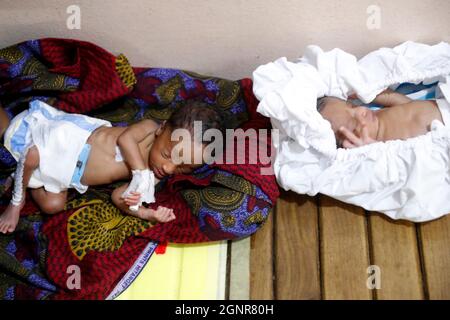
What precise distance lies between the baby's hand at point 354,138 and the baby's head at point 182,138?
0.32 metres

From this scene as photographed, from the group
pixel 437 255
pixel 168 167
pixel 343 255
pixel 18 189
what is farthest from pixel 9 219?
pixel 437 255

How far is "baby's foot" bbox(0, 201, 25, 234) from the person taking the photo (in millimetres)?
1384

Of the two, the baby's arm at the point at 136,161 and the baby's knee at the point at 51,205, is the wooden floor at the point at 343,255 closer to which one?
the baby's arm at the point at 136,161

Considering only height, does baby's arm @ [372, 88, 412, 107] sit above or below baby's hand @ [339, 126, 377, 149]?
above

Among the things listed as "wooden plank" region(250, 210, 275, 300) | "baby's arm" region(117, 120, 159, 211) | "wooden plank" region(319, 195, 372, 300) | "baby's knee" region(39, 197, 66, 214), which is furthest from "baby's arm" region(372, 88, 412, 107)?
"baby's knee" region(39, 197, 66, 214)

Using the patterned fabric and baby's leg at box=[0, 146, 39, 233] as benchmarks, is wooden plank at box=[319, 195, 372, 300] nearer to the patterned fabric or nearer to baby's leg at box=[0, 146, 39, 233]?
the patterned fabric

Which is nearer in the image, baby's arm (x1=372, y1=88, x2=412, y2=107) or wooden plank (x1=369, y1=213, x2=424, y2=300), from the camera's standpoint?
wooden plank (x1=369, y1=213, x2=424, y2=300)

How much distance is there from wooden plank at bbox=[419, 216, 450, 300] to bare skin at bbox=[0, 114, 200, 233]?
25.4 inches

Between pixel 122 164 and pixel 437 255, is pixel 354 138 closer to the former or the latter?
pixel 437 255

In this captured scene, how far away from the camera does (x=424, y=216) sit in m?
1.35

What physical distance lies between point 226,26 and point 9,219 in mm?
777

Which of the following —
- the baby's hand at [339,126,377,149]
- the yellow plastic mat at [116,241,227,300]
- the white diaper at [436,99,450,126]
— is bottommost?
the yellow plastic mat at [116,241,227,300]

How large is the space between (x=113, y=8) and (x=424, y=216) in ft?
3.21

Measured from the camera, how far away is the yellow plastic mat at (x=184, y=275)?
54.6 inches
